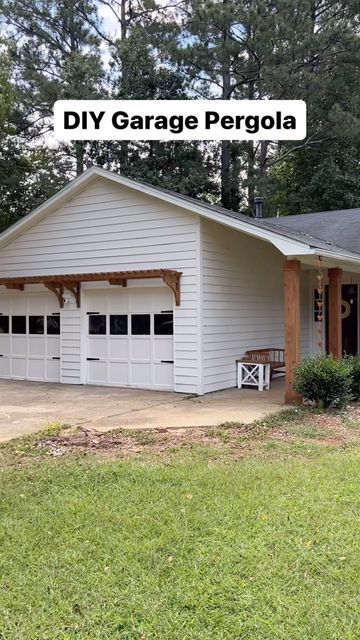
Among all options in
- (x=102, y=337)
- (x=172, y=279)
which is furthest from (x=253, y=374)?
(x=102, y=337)

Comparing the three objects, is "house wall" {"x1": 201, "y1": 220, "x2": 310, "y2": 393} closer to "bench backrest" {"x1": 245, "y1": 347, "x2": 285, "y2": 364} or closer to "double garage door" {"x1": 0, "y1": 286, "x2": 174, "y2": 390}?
"bench backrest" {"x1": 245, "y1": 347, "x2": 285, "y2": 364}

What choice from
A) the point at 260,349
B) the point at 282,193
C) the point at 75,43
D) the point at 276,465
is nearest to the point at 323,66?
the point at 282,193

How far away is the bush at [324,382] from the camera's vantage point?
742 cm

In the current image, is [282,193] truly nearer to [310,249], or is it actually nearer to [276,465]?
[310,249]

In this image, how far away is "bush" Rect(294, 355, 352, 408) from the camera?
7.42 meters

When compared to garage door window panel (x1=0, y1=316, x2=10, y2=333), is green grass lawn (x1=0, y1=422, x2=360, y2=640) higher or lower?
lower

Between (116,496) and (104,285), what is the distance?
682 centimetres

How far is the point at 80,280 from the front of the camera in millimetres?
10438

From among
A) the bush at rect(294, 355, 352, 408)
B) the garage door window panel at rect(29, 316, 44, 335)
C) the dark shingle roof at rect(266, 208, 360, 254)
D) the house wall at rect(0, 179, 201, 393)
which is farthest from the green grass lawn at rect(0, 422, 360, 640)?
the dark shingle roof at rect(266, 208, 360, 254)

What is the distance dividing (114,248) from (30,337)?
9.91 feet

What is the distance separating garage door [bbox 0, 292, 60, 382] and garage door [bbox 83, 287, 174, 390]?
1.00 metres

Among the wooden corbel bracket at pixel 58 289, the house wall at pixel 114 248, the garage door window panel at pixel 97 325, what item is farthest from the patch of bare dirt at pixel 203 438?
the wooden corbel bracket at pixel 58 289

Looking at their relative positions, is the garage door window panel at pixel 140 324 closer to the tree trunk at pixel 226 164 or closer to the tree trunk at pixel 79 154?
the tree trunk at pixel 226 164

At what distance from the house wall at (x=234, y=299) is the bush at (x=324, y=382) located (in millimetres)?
2140
